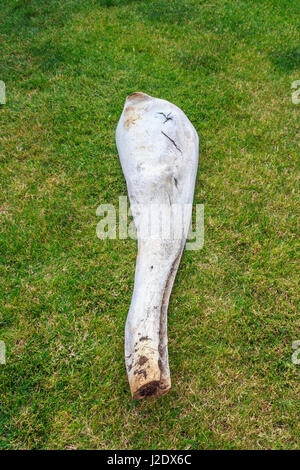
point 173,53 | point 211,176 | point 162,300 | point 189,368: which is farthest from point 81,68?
point 189,368

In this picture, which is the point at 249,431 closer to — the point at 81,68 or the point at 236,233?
the point at 236,233

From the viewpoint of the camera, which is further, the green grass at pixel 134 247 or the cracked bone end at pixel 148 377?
the green grass at pixel 134 247

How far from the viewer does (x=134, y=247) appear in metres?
2.50

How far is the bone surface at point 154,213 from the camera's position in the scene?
1779 millimetres

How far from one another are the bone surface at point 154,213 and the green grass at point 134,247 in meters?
0.22

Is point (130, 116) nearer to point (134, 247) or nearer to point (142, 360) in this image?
point (134, 247)

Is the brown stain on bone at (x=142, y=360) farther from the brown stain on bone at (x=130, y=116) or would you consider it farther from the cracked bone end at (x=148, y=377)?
the brown stain on bone at (x=130, y=116)

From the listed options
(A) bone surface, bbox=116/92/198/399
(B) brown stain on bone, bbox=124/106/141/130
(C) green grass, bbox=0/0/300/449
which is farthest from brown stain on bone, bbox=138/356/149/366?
(B) brown stain on bone, bbox=124/106/141/130

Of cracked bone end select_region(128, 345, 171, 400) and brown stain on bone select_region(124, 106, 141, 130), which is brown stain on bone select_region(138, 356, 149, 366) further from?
brown stain on bone select_region(124, 106, 141, 130)

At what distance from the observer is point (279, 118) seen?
11.2 feet

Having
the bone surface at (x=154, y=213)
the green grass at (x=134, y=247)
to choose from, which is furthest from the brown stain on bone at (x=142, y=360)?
the green grass at (x=134, y=247)

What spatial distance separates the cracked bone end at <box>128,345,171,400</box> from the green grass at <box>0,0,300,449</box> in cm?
17

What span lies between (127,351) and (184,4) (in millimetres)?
5072

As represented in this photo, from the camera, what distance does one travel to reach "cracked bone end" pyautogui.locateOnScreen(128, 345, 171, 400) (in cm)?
169
